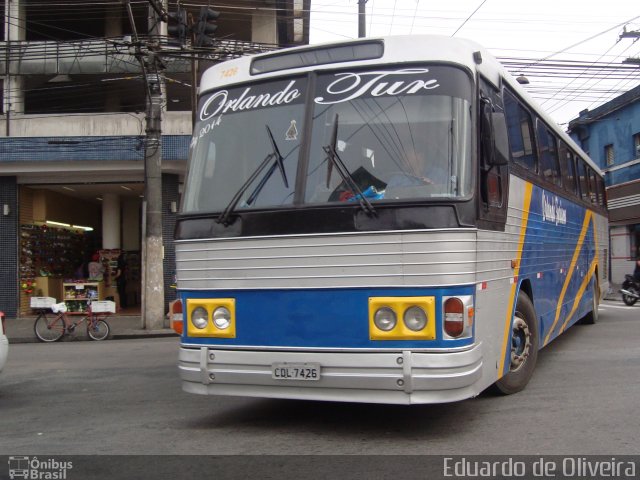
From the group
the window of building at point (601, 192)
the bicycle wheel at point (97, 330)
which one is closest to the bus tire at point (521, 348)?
the window of building at point (601, 192)

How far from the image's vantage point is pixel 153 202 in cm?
1468

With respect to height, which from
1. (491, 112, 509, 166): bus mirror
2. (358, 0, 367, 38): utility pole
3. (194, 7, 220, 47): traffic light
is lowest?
(491, 112, 509, 166): bus mirror

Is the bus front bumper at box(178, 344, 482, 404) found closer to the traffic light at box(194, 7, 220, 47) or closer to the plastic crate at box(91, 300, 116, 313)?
the plastic crate at box(91, 300, 116, 313)

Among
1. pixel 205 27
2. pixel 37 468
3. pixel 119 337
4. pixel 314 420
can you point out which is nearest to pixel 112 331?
pixel 119 337

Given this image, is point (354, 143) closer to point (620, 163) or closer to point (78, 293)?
point (78, 293)

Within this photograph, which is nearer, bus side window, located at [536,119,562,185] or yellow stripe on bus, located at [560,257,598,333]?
bus side window, located at [536,119,562,185]

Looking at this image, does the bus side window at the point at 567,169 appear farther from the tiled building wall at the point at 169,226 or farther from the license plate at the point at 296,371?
the tiled building wall at the point at 169,226

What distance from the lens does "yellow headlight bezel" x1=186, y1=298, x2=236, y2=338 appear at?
210 inches

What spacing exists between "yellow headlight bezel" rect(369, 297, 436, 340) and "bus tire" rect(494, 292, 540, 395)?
1941mm

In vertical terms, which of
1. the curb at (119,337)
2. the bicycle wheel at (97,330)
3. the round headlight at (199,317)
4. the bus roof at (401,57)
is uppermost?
the bus roof at (401,57)

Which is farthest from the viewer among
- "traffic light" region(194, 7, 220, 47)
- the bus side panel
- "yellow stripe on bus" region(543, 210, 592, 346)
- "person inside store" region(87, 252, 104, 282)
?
"person inside store" region(87, 252, 104, 282)

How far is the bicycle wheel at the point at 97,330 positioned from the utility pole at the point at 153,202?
95 centimetres

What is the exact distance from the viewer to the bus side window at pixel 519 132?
6516 millimetres

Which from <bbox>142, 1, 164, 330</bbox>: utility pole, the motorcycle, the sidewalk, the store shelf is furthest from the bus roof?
the motorcycle
